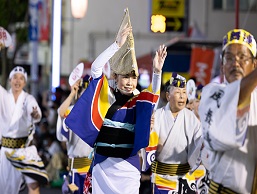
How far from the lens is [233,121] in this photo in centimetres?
468

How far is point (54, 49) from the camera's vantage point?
61.0 ft

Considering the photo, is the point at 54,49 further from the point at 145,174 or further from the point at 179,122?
the point at 179,122

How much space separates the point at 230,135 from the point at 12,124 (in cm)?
665

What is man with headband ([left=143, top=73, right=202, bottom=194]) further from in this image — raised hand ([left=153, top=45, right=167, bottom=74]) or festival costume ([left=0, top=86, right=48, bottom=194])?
festival costume ([left=0, top=86, right=48, bottom=194])

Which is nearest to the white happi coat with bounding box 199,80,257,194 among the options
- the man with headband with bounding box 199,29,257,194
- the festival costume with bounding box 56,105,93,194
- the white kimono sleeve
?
the man with headband with bounding box 199,29,257,194

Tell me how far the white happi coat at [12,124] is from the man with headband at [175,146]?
2638 millimetres

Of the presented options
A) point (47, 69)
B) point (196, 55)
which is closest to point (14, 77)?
point (196, 55)

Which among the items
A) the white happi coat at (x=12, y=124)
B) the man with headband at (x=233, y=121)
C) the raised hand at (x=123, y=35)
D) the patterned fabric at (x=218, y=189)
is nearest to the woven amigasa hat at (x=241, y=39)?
the man with headband at (x=233, y=121)

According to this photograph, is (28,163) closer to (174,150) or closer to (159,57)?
(174,150)

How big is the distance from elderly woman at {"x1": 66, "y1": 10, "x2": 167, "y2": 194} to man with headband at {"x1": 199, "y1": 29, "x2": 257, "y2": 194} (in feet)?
8.04

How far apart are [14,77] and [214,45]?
1098cm

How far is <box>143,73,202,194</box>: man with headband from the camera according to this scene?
886 centimetres

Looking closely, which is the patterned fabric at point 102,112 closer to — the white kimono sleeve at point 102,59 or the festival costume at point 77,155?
the white kimono sleeve at point 102,59

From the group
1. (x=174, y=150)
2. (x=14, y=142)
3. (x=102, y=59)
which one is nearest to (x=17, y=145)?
(x=14, y=142)
